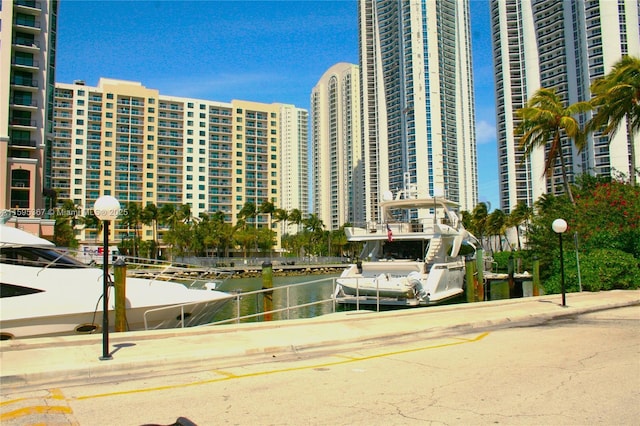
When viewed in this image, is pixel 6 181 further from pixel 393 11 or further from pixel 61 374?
pixel 393 11

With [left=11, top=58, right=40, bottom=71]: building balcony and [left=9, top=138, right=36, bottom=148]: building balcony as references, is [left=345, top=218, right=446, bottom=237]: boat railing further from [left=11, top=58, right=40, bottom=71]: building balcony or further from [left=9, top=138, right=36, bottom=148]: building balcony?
[left=11, top=58, right=40, bottom=71]: building balcony

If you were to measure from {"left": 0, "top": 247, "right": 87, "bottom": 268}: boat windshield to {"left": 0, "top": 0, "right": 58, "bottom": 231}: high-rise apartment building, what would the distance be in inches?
1247

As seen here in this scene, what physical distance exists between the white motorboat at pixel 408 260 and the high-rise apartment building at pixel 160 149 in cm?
9367

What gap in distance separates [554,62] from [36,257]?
4161 inches

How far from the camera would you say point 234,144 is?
126125 mm

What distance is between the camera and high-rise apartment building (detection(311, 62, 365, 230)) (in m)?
162

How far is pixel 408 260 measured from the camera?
24562mm

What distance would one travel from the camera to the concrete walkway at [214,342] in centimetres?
752

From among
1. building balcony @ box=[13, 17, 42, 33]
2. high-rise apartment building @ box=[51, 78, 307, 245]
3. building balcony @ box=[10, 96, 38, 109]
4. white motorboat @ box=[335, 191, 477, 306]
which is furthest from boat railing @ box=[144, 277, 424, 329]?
high-rise apartment building @ box=[51, 78, 307, 245]

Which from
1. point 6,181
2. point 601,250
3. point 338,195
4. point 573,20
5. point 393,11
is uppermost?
point 393,11

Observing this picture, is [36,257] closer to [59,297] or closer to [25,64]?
[59,297]

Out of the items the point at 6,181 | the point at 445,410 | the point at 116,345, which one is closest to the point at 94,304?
the point at 116,345

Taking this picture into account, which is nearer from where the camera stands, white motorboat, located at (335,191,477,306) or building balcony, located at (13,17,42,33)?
white motorboat, located at (335,191,477,306)

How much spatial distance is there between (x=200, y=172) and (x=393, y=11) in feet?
192
